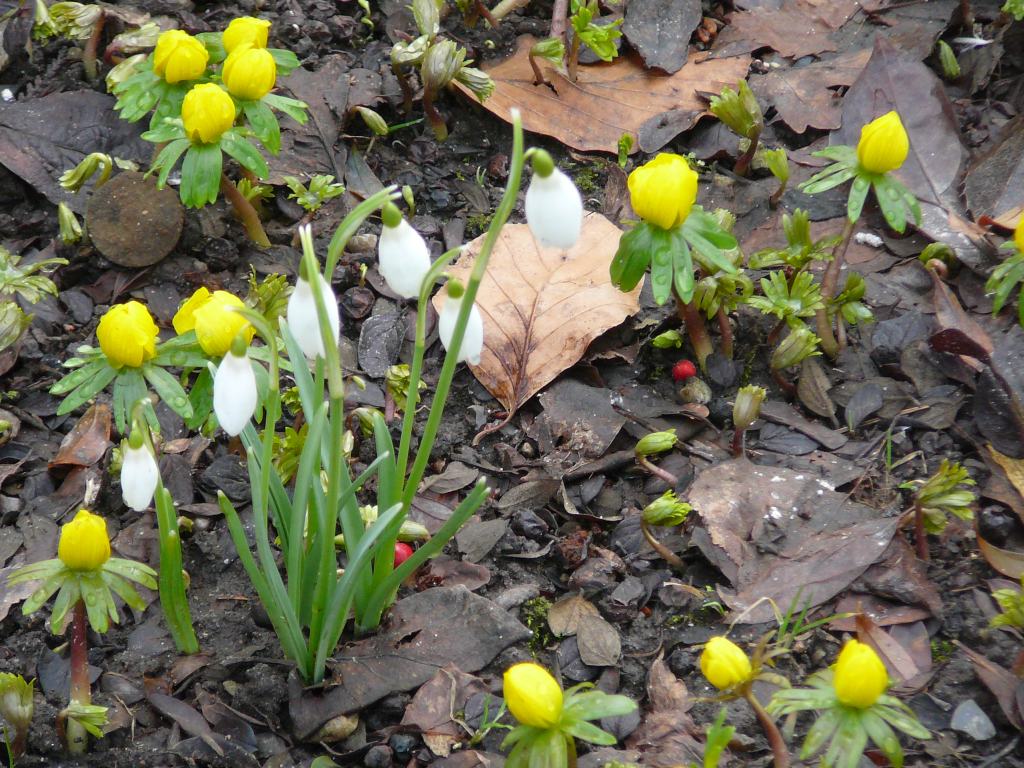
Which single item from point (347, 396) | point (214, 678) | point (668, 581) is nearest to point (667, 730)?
point (668, 581)

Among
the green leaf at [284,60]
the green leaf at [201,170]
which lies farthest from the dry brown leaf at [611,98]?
the green leaf at [201,170]

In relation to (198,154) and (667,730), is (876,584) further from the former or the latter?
(198,154)

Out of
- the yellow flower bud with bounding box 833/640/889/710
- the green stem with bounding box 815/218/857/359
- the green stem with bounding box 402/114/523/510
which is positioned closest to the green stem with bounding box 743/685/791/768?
the yellow flower bud with bounding box 833/640/889/710

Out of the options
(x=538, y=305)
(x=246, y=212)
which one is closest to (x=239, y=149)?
(x=246, y=212)

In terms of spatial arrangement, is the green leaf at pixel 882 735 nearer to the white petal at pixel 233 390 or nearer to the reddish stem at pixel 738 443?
the reddish stem at pixel 738 443

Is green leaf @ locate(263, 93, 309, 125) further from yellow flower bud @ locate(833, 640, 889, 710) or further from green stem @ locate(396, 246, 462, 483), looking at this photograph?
yellow flower bud @ locate(833, 640, 889, 710)

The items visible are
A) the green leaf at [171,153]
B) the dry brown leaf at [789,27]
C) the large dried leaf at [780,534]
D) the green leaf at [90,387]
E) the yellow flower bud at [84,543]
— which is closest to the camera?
the yellow flower bud at [84,543]
